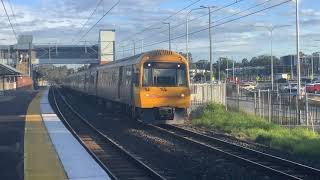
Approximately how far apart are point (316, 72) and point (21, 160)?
146 m

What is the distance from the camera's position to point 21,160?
1330 cm

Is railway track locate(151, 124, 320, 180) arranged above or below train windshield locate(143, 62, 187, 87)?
below

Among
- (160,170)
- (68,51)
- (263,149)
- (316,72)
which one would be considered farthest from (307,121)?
(316,72)

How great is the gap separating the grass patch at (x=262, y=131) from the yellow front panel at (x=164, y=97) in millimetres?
1737

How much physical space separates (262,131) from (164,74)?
192 inches

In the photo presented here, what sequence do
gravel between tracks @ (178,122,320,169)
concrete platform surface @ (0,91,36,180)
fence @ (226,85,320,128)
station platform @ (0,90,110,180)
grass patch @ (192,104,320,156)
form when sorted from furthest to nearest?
1. fence @ (226,85,320,128)
2. grass patch @ (192,104,320,156)
3. gravel between tracks @ (178,122,320,169)
4. concrete platform surface @ (0,91,36,180)
5. station platform @ (0,90,110,180)

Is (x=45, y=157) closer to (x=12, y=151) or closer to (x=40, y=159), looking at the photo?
(x=40, y=159)

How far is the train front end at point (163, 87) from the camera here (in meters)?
23.4

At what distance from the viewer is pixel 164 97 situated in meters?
23.6

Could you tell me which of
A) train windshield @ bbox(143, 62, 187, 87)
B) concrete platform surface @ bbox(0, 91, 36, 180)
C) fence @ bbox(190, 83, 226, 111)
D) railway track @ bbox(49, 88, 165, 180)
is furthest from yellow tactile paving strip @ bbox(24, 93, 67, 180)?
fence @ bbox(190, 83, 226, 111)

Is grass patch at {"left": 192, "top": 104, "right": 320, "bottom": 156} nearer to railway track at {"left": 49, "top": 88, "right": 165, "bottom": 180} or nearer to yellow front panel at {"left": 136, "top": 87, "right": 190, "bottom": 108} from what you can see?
yellow front panel at {"left": 136, "top": 87, "right": 190, "bottom": 108}

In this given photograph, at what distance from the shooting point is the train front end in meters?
23.4

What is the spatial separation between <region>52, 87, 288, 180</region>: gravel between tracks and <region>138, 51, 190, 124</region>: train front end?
3.05ft

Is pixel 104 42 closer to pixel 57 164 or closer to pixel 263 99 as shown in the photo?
pixel 263 99
